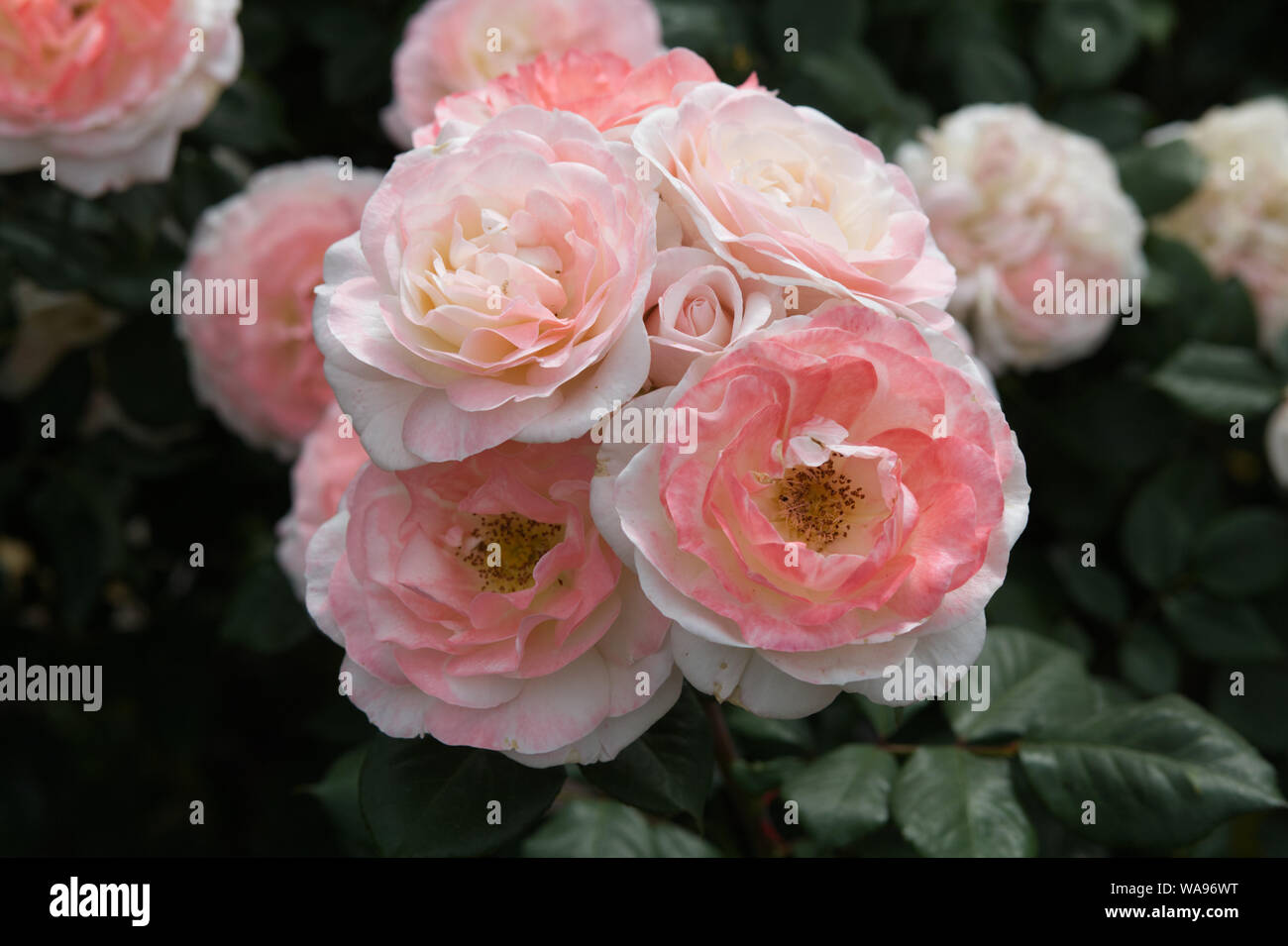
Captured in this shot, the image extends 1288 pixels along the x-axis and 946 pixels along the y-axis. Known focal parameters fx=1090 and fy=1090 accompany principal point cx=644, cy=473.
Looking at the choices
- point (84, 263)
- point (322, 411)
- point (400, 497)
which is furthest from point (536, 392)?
point (84, 263)

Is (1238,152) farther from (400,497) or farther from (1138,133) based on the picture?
(400,497)

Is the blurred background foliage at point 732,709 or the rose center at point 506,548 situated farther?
Result: the blurred background foliage at point 732,709

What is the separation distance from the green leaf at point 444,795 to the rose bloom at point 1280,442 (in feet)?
3.43

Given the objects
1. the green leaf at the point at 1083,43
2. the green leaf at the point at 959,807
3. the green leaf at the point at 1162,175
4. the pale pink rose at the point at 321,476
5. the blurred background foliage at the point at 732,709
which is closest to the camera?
the green leaf at the point at 959,807

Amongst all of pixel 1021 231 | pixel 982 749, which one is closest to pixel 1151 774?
pixel 982 749

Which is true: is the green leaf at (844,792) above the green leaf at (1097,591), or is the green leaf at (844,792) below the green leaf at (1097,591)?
below

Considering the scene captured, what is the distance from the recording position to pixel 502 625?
76 centimetres

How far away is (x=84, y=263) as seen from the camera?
133 cm

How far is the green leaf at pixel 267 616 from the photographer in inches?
47.8

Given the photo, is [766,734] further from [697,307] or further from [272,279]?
[272,279]

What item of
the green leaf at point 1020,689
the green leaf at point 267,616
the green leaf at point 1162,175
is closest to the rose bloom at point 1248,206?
the green leaf at point 1162,175

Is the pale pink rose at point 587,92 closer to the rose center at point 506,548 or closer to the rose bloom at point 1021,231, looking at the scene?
the rose center at point 506,548

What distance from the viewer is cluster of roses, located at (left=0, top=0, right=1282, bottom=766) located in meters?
0.68
